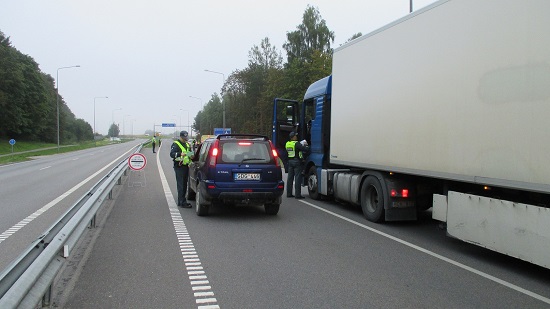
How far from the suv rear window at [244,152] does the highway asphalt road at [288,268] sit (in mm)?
1173

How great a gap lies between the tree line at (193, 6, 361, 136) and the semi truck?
118ft

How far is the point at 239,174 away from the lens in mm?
8375

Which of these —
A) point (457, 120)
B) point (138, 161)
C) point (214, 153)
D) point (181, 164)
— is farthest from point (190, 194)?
point (457, 120)

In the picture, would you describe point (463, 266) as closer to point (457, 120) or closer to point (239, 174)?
point (457, 120)

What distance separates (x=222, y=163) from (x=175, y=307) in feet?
14.9

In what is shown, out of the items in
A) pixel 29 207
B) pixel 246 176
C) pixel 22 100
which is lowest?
pixel 29 207

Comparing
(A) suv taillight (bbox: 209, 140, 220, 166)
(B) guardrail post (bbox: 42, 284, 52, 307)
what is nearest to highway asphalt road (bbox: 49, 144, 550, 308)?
(B) guardrail post (bbox: 42, 284, 52, 307)

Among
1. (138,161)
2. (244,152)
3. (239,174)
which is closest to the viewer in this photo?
(239,174)

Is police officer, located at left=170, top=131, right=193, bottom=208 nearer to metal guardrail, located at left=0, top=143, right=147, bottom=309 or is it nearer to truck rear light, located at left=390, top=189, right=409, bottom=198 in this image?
truck rear light, located at left=390, top=189, right=409, bottom=198

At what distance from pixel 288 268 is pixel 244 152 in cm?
372

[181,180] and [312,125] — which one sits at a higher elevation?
[312,125]

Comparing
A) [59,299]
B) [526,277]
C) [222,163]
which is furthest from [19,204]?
[526,277]

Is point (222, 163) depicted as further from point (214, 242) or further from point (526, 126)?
point (526, 126)

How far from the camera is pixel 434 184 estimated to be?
7.49 meters
